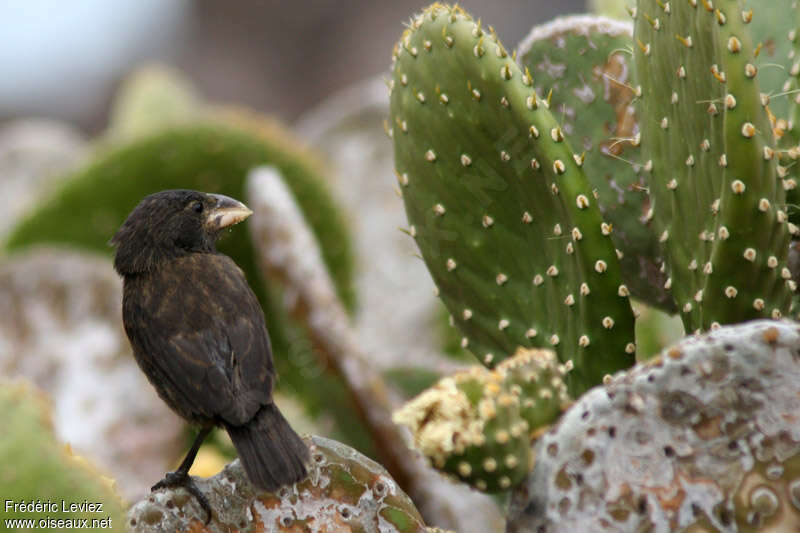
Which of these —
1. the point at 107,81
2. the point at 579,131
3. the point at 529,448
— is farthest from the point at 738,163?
the point at 107,81

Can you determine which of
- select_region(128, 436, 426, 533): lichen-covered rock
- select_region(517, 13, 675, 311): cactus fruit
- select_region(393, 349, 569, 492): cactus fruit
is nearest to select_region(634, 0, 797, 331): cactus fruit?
select_region(517, 13, 675, 311): cactus fruit

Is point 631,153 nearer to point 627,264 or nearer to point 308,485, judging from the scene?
point 627,264

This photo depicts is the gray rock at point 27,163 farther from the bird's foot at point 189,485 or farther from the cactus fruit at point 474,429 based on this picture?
the cactus fruit at point 474,429

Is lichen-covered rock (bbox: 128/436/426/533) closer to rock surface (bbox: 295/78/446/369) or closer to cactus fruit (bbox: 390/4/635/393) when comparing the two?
cactus fruit (bbox: 390/4/635/393)

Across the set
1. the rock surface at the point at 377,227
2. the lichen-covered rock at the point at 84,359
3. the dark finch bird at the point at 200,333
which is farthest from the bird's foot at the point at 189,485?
the rock surface at the point at 377,227

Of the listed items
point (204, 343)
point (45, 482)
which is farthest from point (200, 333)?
point (45, 482)

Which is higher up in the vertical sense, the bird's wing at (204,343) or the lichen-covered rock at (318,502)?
the bird's wing at (204,343)
